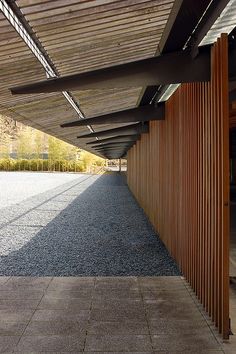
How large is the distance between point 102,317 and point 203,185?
1.72m

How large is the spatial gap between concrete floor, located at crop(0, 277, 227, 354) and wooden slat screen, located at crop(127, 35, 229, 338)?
0.85 feet

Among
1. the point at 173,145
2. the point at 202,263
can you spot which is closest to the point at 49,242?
the point at 173,145

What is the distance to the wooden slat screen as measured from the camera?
3.48 metres

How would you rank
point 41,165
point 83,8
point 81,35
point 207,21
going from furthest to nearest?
point 41,165
point 81,35
point 83,8
point 207,21

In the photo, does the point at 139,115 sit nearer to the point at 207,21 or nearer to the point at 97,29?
the point at 97,29

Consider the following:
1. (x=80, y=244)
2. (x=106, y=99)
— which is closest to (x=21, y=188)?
(x=106, y=99)

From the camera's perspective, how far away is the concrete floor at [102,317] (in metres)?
3.31

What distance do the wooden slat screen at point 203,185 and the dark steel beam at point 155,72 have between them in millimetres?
179

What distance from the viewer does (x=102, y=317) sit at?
12.8 ft

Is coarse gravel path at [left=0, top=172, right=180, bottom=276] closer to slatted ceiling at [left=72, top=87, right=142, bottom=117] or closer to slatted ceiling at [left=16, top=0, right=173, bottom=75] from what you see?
slatted ceiling at [left=72, top=87, right=142, bottom=117]

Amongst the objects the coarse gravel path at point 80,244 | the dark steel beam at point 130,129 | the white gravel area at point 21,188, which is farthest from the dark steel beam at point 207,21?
the white gravel area at point 21,188

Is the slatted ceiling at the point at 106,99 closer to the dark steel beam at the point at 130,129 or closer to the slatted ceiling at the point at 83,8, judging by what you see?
Result: the dark steel beam at the point at 130,129

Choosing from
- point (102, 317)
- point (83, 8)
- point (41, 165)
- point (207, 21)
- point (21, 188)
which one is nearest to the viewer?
point (207, 21)

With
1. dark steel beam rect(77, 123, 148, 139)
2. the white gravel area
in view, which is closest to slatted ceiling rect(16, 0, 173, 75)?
dark steel beam rect(77, 123, 148, 139)
